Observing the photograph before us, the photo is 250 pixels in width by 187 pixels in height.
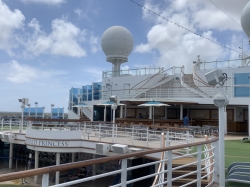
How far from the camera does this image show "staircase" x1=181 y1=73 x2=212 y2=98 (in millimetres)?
22038

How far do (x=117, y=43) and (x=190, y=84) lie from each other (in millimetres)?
9681

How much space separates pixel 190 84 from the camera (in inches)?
931

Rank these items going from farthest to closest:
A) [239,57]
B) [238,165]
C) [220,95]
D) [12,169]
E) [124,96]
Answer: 1. [124,96]
2. [239,57]
3. [12,169]
4. [238,165]
5. [220,95]

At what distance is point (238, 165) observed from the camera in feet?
19.2

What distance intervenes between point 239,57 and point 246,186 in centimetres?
1903

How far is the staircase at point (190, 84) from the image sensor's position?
2204cm

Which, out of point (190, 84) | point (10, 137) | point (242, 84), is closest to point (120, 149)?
point (10, 137)

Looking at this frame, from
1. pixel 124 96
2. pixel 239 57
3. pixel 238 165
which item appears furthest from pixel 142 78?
pixel 238 165

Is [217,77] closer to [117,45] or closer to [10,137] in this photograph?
[10,137]

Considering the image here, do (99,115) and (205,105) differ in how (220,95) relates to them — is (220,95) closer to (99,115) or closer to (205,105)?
(205,105)

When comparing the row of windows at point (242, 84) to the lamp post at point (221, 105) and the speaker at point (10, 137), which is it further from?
the lamp post at point (221, 105)

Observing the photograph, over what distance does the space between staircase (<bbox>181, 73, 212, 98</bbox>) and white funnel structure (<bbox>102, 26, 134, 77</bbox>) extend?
7.62 meters

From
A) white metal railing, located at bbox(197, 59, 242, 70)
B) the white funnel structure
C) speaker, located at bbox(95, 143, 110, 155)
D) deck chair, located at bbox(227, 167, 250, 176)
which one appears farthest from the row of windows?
deck chair, located at bbox(227, 167, 250, 176)

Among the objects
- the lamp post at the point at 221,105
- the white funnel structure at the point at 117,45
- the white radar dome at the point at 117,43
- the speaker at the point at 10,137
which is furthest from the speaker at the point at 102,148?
the white radar dome at the point at 117,43
